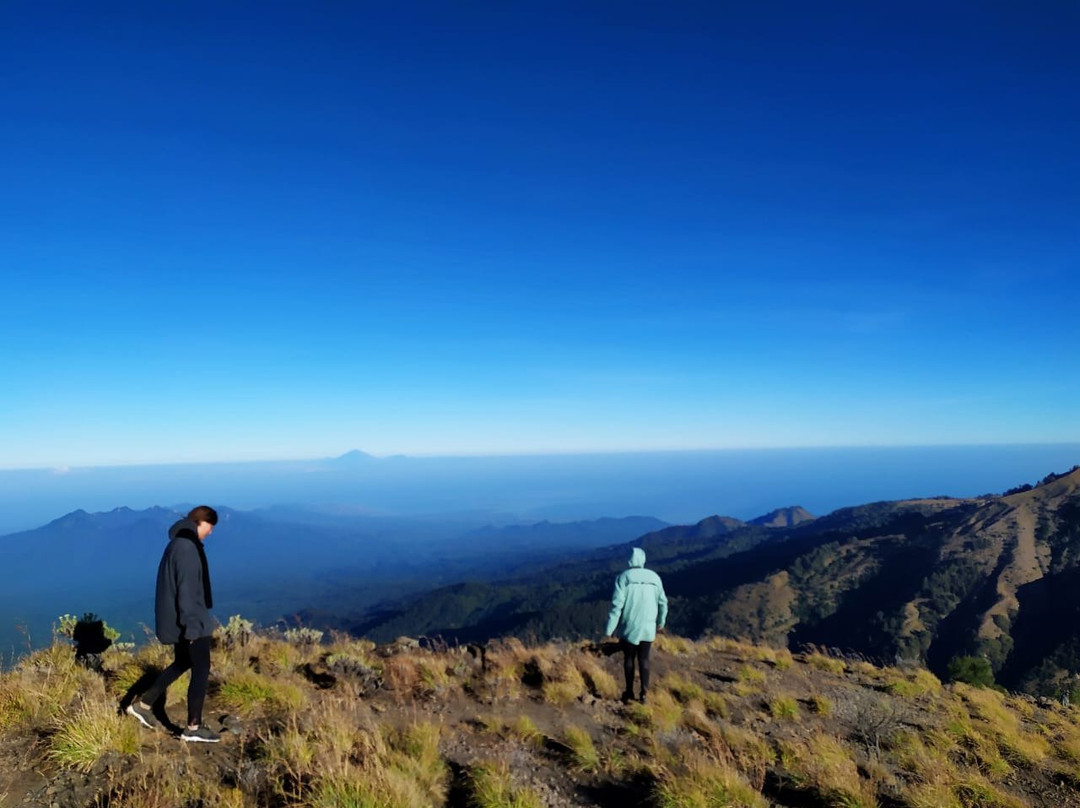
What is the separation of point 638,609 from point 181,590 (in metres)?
6.19

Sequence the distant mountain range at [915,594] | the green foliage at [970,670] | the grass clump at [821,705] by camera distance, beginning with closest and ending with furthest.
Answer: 1. the grass clump at [821,705]
2. the green foliage at [970,670]
3. the distant mountain range at [915,594]

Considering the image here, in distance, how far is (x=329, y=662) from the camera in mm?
8992

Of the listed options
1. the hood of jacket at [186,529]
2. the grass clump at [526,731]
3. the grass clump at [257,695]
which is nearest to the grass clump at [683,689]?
the grass clump at [526,731]

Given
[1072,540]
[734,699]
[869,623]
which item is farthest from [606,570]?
[734,699]

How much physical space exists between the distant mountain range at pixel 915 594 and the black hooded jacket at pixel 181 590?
2790 inches

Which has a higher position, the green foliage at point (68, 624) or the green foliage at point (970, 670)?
the green foliage at point (68, 624)

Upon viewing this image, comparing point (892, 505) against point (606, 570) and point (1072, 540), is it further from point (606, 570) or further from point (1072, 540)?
point (606, 570)

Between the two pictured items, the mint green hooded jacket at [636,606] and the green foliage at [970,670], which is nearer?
the mint green hooded jacket at [636,606]

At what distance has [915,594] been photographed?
10531 cm

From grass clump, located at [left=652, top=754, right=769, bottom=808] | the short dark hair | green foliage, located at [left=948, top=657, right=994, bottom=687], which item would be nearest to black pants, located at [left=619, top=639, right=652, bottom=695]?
grass clump, located at [left=652, top=754, right=769, bottom=808]

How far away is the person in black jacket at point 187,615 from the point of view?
5.38 meters

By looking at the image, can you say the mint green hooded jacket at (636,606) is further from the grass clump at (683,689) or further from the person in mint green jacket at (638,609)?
the grass clump at (683,689)

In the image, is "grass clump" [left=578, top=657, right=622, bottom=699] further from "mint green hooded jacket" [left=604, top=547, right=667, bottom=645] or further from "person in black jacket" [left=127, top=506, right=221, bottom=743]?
"person in black jacket" [left=127, top=506, right=221, bottom=743]

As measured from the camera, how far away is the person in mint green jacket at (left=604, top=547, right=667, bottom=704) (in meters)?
8.45
